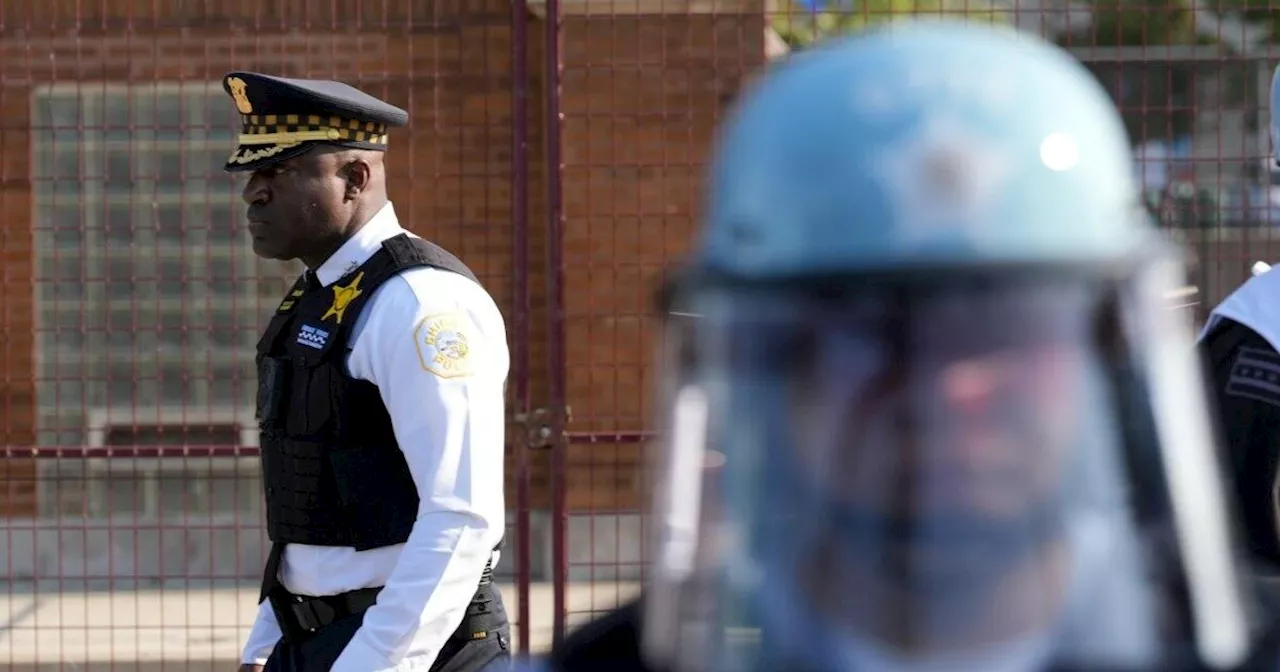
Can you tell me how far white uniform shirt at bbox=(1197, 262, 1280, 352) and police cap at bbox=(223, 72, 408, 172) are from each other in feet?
5.15

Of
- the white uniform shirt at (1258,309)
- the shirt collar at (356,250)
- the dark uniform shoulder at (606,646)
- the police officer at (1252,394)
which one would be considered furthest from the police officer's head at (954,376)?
the shirt collar at (356,250)

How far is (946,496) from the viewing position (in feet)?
3.92

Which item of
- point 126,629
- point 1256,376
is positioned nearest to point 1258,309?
point 1256,376

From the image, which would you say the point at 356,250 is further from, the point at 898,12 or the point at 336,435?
the point at 898,12

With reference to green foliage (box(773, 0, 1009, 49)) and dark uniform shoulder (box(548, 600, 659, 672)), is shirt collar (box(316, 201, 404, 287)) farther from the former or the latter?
green foliage (box(773, 0, 1009, 49))

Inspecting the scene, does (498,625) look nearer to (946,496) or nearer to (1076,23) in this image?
(946,496)

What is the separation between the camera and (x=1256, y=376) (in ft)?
8.69

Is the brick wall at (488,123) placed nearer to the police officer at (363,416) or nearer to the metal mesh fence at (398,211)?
the metal mesh fence at (398,211)

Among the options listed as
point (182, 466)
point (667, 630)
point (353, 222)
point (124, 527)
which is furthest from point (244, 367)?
point (667, 630)

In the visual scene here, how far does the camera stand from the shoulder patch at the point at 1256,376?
8.60ft

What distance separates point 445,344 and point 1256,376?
124 centimetres

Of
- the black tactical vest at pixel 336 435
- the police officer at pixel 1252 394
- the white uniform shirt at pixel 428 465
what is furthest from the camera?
the black tactical vest at pixel 336 435

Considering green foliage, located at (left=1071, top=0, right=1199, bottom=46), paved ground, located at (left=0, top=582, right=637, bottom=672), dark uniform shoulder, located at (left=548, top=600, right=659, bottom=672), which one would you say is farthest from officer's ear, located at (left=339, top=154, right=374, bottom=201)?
paved ground, located at (left=0, top=582, right=637, bottom=672)

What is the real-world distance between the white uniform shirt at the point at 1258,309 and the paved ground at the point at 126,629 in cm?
408
